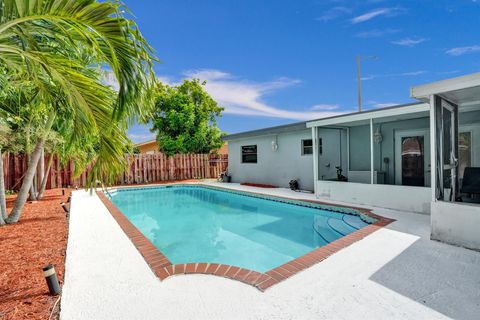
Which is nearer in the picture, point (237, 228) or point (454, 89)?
point (454, 89)

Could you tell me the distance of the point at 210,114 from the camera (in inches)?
872

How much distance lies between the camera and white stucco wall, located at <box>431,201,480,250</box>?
4.03 metres

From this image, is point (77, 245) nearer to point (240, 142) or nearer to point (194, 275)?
point (194, 275)

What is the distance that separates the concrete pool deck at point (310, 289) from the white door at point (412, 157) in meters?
5.00

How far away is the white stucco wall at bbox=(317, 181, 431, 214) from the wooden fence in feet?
29.6

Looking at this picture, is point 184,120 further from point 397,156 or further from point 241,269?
point 241,269

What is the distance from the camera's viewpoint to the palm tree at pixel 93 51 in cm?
250

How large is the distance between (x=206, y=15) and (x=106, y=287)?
42.4 feet

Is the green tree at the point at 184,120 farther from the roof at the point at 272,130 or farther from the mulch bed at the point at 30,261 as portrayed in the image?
the mulch bed at the point at 30,261

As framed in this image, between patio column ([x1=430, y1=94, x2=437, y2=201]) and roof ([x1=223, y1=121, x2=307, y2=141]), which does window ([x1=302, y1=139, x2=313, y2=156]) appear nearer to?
roof ([x1=223, y1=121, x2=307, y2=141])

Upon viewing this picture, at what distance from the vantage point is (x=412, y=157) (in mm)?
8555

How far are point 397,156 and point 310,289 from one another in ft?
25.9

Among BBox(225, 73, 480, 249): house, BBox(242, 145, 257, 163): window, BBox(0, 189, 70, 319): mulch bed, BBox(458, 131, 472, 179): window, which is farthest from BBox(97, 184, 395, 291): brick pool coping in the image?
BBox(242, 145, 257, 163): window

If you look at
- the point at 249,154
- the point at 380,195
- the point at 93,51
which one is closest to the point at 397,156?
the point at 380,195
